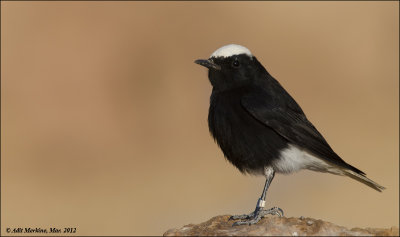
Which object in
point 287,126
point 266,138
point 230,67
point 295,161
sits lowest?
point 295,161

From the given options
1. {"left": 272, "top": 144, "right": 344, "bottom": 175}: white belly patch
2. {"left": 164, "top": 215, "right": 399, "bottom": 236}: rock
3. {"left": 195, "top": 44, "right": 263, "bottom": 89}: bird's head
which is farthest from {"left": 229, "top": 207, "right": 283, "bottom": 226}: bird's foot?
{"left": 195, "top": 44, "right": 263, "bottom": 89}: bird's head

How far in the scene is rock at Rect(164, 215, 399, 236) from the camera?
5.84m

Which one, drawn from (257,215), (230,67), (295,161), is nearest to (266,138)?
(295,161)

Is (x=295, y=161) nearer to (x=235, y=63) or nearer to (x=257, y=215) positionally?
(x=257, y=215)

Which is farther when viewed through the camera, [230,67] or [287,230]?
[230,67]

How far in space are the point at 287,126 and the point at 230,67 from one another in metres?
1.18

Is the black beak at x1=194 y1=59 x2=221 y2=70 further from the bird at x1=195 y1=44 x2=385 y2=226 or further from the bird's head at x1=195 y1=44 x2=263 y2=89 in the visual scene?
the bird at x1=195 y1=44 x2=385 y2=226

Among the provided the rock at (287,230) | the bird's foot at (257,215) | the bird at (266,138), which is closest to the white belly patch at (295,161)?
the bird at (266,138)

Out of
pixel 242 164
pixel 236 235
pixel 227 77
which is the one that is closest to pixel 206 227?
pixel 236 235

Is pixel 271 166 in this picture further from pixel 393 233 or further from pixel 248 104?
pixel 393 233

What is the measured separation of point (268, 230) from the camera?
19.5 feet

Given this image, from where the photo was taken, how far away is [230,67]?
790cm

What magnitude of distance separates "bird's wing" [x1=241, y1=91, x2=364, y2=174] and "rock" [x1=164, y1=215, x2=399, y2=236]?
4.25 ft

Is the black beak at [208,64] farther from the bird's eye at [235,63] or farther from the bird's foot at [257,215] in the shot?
the bird's foot at [257,215]
